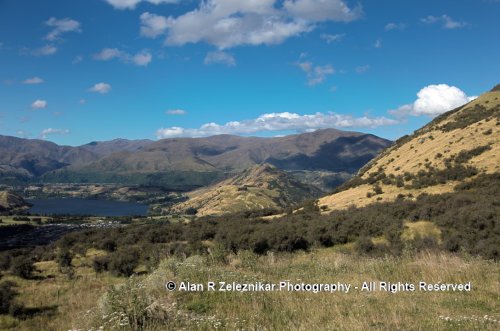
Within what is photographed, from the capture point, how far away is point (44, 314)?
14359 millimetres

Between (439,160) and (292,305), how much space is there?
6089cm

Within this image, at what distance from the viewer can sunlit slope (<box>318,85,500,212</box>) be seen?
180ft

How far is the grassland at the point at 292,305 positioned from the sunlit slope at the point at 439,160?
4135 cm

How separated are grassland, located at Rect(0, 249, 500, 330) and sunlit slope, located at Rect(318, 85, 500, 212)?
41.4 meters

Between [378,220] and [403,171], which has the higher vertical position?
[403,171]

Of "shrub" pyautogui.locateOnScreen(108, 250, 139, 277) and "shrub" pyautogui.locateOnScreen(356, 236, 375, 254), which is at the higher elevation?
"shrub" pyautogui.locateOnScreen(356, 236, 375, 254)

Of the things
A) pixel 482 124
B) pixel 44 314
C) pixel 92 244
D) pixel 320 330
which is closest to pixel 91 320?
pixel 44 314

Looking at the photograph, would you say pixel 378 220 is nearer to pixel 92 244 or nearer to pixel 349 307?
pixel 349 307

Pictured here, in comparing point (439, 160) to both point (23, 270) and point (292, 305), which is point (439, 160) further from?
point (23, 270)

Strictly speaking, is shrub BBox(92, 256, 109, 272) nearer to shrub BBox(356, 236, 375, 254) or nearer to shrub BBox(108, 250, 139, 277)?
shrub BBox(108, 250, 139, 277)

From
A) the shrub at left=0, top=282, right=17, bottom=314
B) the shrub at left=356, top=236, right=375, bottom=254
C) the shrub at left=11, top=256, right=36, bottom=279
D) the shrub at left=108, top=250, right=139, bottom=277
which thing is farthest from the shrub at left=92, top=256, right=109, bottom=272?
the shrub at left=356, top=236, right=375, bottom=254

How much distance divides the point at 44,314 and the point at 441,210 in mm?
33324

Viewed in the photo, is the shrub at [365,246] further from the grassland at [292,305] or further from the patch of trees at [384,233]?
the grassland at [292,305]

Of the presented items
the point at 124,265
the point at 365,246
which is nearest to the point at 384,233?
the point at 365,246
